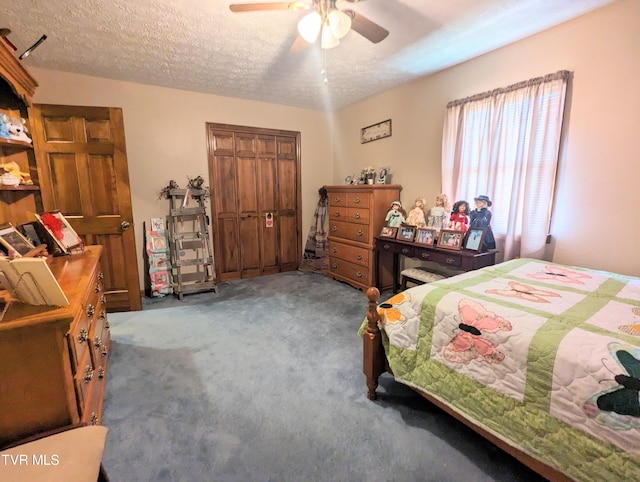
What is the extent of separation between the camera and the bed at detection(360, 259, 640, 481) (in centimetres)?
98

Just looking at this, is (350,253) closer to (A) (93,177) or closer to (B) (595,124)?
(B) (595,124)

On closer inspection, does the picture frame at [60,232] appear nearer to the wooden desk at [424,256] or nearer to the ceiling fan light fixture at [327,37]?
the ceiling fan light fixture at [327,37]

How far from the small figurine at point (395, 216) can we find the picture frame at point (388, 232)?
1.8 inches

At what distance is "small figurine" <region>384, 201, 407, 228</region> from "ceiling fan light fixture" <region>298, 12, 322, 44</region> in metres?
2.07

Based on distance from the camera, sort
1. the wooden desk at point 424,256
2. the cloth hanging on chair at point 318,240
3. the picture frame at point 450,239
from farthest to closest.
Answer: the cloth hanging on chair at point 318,240, the picture frame at point 450,239, the wooden desk at point 424,256

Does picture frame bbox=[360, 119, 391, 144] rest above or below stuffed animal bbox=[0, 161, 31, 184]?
above

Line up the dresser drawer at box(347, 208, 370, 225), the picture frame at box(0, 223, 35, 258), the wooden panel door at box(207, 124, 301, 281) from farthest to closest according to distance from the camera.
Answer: the wooden panel door at box(207, 124, 301, 281), the dresser drawer at box(347, 208, 370, 225), the picture frame at box(0, 223, 35, 258)

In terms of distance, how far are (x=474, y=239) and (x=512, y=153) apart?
0.79 metres

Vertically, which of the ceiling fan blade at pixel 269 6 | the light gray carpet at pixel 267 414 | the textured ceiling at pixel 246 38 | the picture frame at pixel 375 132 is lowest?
the light gray carpet at pixel 267 414

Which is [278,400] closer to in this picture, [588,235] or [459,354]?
[459,354]

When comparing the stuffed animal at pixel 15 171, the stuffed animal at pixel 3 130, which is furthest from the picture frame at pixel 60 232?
the stuffed animal at pixel 3 130

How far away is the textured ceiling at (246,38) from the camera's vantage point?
6.41 feet

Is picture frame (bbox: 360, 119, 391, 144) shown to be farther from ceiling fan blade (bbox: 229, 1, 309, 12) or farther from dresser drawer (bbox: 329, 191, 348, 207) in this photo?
ceiling fan blade (bbox: 229, 1, 309, 12)

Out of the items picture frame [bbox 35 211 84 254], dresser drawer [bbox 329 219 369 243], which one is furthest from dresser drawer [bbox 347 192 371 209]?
picture frame [bbox 35 211 84 254]
